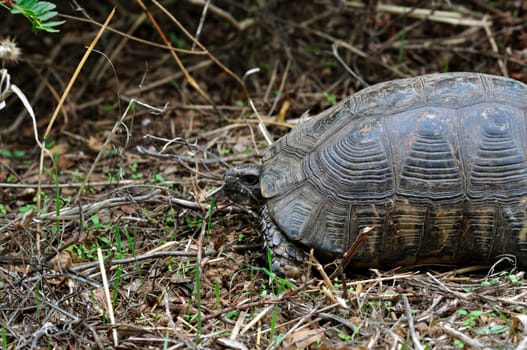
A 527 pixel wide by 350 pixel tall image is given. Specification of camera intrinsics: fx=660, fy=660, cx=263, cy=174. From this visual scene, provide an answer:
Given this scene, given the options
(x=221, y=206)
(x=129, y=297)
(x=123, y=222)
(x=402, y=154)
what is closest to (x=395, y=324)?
(x=402, y=154)

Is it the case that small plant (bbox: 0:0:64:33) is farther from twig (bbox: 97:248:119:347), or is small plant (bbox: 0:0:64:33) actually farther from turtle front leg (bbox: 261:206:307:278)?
turtle front leg (bbox: 261:206:307:278)

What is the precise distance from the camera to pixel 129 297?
390 cm

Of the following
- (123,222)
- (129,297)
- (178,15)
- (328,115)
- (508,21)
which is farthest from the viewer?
(178,15)

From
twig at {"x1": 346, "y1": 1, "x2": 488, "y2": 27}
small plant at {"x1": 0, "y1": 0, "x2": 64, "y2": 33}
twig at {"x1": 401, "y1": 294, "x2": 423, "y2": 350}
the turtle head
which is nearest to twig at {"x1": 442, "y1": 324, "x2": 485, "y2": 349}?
twig at {"x1": 401, "y1": 294, "x2": 423, "y2": 350}

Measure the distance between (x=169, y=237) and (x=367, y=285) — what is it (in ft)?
4.78

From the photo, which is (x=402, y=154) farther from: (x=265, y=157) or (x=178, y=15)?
(x=178, y=15)

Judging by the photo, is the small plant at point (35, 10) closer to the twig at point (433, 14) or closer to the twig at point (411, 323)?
the twig at point (411, 323)

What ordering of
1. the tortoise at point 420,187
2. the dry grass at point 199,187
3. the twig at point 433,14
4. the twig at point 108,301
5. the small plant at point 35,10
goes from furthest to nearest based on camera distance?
the twig at point 433,14, the tortoise at point 420,187, the small plant at point 35,10, the dry grass at point 199,187, the twig at point 108,301

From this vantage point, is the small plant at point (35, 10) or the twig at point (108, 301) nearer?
the twig at point (108, 301)

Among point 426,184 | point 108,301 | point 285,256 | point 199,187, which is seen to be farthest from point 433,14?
point 108,301

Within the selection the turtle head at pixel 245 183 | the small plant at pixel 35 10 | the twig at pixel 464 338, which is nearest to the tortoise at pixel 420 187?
the turtle head at pixel 245 183

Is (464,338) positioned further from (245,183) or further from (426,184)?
(245,183)

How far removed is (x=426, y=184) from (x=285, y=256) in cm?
96

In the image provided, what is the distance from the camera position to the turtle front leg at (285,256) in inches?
159
